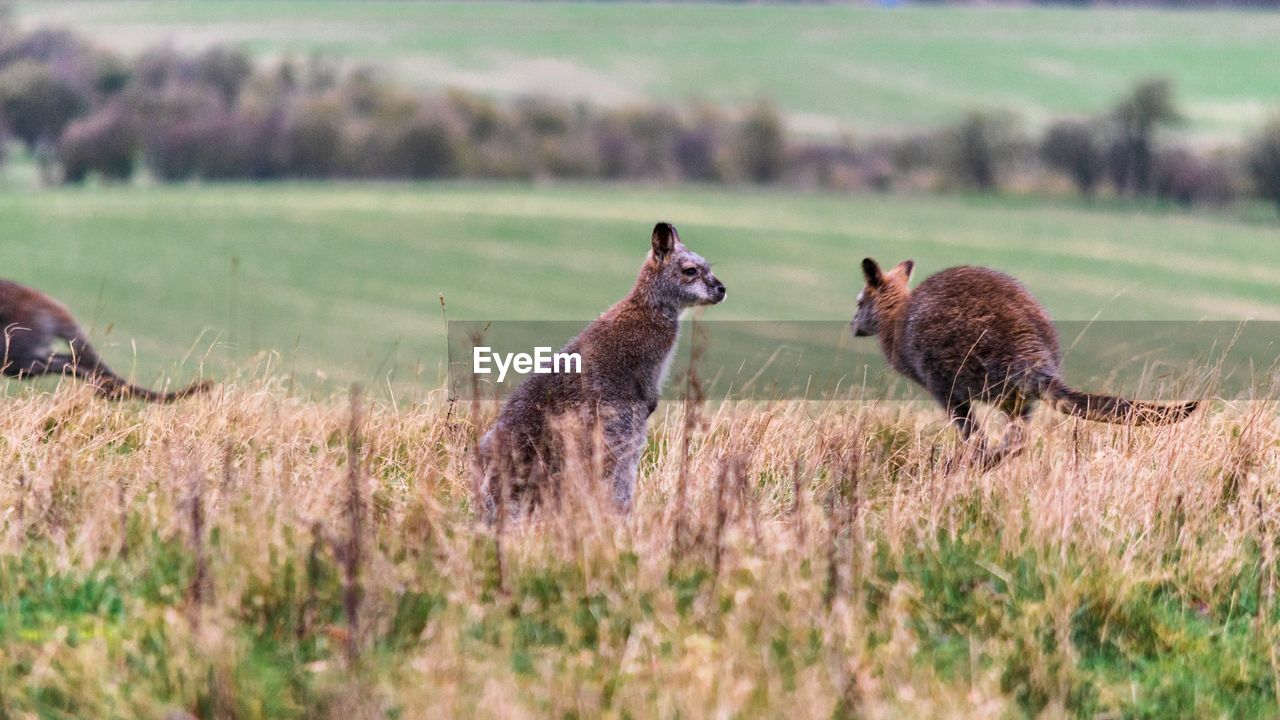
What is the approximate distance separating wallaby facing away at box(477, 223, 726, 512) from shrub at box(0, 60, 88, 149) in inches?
1791

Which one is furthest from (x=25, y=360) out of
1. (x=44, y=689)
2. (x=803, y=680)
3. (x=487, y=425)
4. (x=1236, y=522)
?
(x=1236, y=522)

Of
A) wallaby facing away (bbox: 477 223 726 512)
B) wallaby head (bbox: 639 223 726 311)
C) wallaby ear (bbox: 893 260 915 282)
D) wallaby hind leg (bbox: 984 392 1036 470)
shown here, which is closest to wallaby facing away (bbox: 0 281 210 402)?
wallaby facing away (bbox: 477 223 726 512)

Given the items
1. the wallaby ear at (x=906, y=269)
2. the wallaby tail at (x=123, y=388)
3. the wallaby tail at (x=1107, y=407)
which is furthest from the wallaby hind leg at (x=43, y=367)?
the wallaby tail at (x=1107, y=407)

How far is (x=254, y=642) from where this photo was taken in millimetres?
5094

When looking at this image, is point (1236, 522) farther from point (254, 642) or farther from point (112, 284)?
point (112, 284)

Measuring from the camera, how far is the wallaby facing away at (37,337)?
32.7ft

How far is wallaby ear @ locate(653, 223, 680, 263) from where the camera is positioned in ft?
24.7

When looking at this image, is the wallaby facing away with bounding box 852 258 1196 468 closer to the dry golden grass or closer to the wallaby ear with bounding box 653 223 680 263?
the dry golden grass

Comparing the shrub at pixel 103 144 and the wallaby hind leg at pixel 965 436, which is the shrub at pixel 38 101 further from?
the wallaby hind leg at pixel 965 436

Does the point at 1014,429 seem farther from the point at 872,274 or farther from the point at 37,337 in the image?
the point at 37,337

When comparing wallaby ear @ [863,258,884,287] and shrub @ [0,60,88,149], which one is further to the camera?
shrub @ [0,60,88,149]

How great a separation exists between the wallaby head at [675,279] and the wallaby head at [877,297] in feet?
6.11

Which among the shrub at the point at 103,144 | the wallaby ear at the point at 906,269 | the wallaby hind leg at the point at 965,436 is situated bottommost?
the wallaby hind leg at the point at 965,436

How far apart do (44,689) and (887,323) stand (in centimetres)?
595
